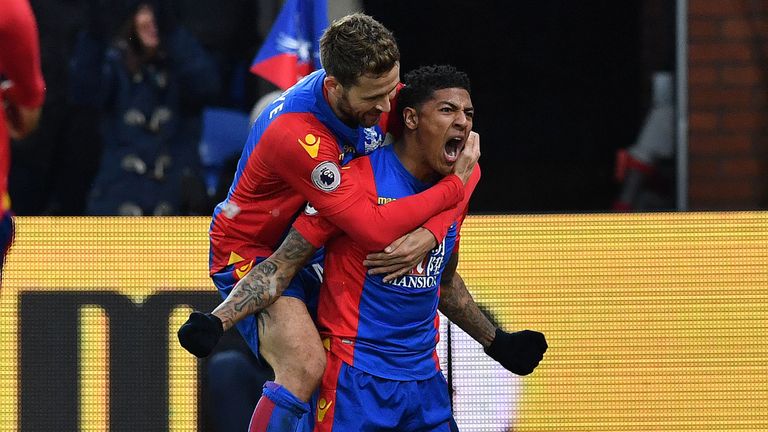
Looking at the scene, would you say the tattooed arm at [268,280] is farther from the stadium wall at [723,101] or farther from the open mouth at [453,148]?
the stadium wall at [723,101]

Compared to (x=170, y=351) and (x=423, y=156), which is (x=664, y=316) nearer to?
(x=423, y=156)

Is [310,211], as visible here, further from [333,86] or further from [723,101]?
[723,101]

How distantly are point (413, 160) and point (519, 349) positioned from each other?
0.79 meters

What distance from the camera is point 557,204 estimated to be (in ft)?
28.2

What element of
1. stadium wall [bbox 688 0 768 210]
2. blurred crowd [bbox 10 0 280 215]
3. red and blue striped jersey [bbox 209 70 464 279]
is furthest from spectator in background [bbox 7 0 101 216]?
red and blue striped jersey [bbox 209 70 464 279]

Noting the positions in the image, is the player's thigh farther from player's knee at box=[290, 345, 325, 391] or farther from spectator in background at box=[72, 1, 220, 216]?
spectator in background at box=[72, 1, 220, 216]

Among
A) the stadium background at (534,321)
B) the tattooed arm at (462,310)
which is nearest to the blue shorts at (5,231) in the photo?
the tattooed arm at (462,310)

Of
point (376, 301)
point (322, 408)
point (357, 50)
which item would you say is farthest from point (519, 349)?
point (357, 50)

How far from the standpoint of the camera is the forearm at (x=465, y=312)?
469cm

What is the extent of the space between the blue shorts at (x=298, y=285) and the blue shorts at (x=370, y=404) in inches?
11.0

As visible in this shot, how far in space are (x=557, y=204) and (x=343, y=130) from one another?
4.47 metres

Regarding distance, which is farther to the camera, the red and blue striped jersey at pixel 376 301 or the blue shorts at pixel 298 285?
the blue shorts at pixel 298 285

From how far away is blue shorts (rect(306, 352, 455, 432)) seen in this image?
424 cm

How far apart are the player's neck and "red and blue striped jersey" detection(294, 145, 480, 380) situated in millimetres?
25
